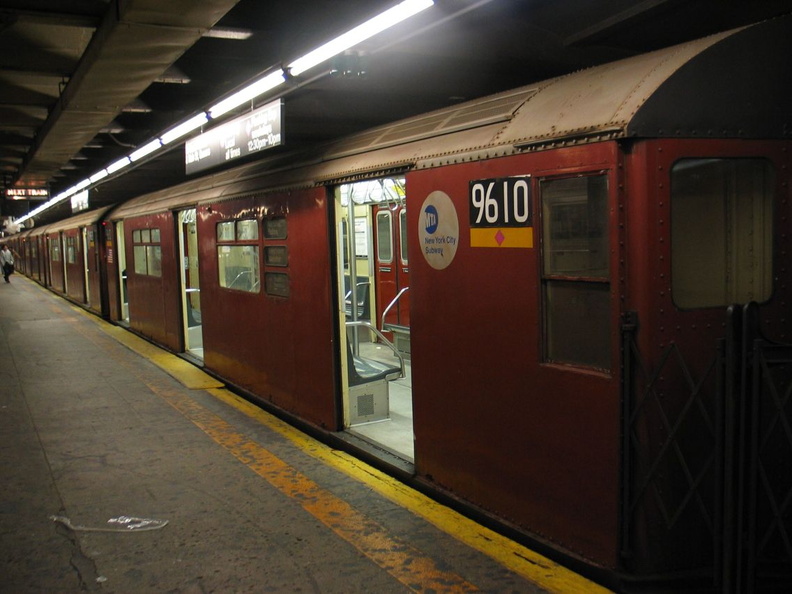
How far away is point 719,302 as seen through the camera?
3350mm

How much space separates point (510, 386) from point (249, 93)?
11.9 ft

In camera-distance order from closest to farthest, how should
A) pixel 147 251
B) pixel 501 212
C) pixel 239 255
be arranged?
pixel 501 212 → pixel 239 255 → pixel 147 251

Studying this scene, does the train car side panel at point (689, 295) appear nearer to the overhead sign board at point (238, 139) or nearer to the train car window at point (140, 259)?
the overhead sign board at point (238, 139)

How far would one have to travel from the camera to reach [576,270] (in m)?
3.51

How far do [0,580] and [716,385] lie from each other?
3.69m

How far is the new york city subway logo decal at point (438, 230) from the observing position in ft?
14.1

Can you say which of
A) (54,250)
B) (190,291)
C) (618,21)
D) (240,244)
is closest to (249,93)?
(240,244)

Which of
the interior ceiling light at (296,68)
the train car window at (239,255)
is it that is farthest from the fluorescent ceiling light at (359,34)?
the train car window at (239,255)

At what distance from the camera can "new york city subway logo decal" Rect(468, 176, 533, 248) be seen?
3.72 metres

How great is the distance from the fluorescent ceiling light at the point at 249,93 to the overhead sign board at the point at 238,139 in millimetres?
126

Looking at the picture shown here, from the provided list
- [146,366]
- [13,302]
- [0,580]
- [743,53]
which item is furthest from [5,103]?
[13,302]

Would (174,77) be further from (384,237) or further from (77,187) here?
(77,187)

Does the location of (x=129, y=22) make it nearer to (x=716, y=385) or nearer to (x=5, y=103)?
(x=716, y=385)

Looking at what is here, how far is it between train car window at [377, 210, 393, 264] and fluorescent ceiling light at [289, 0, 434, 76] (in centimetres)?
438
